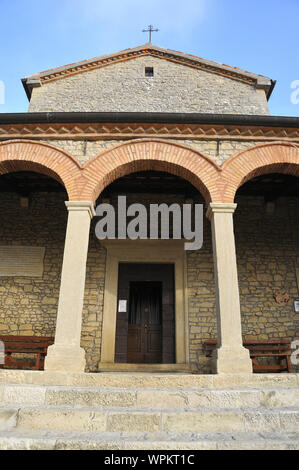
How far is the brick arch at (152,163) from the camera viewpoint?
561 centimetres

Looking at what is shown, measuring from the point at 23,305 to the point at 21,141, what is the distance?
3746mm

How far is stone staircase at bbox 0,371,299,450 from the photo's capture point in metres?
2.38

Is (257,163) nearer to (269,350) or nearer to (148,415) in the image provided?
(269,350)

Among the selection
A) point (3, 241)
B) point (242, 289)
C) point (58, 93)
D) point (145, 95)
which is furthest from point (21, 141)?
point (242, 289)

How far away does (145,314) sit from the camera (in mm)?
7859

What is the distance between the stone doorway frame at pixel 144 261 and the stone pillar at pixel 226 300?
91.6 inches

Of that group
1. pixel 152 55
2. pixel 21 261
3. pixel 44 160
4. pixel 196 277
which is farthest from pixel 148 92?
pixel 21 261

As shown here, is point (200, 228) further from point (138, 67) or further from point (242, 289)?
point (138, 67)

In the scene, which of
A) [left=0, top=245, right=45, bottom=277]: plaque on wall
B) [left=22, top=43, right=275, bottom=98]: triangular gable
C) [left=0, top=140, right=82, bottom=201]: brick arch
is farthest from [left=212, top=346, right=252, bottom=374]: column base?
[left=22, top=43, right=275, bottom=98]: triangular gable

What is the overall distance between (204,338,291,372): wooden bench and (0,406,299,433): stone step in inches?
148

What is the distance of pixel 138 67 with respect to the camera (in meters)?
9.28

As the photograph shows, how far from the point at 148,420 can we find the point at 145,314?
199 inches

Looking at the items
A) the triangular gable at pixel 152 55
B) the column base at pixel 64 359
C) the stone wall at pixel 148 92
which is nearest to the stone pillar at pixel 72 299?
the column base at pixel 64 359

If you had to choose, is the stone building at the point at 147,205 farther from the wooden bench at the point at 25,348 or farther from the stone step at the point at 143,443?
the stone step at the point at 143,443
